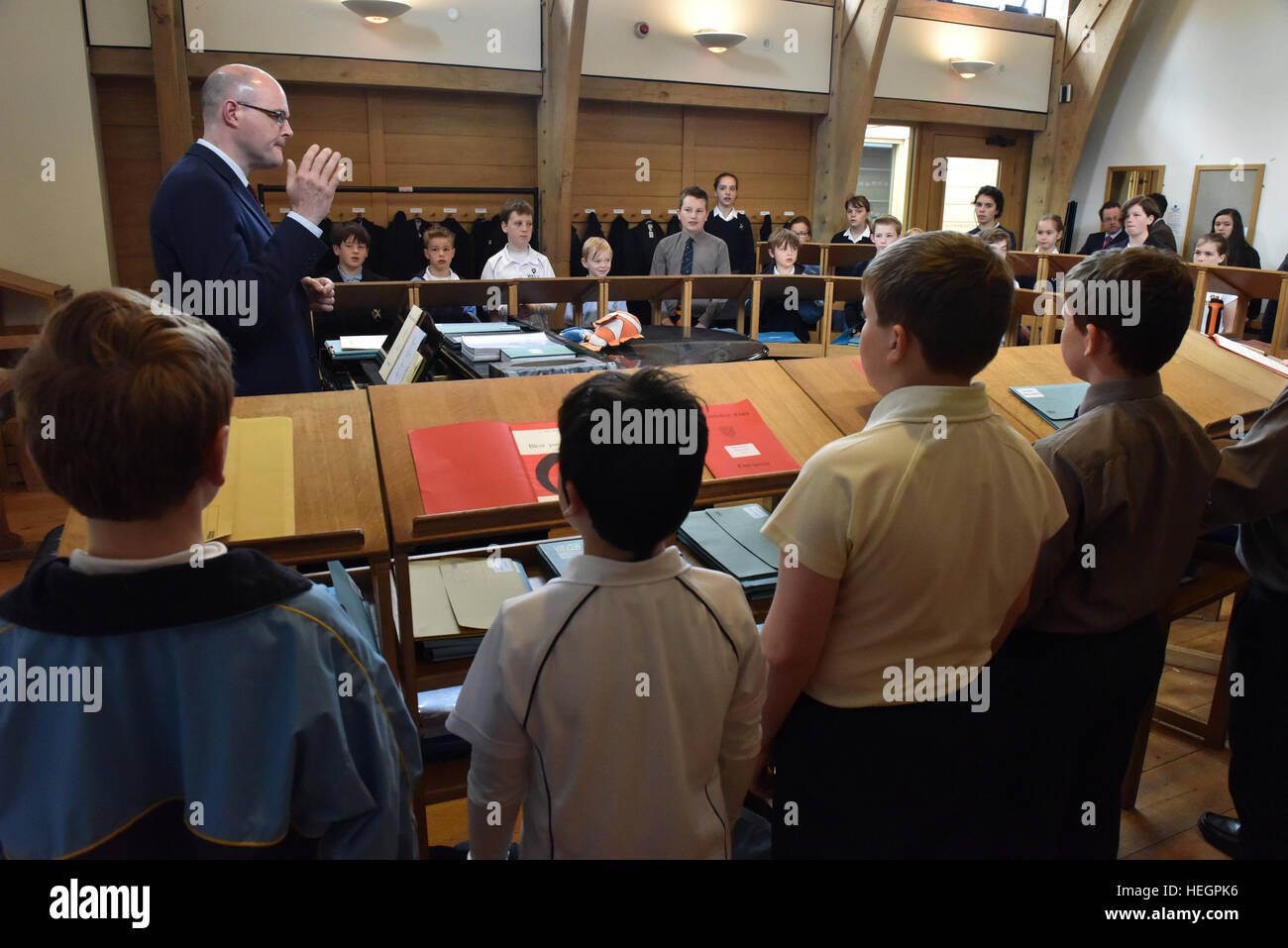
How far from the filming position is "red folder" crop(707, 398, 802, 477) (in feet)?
5.80

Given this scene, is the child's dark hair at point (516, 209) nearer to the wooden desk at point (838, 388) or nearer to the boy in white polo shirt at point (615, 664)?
the wooden desk at point (838, 388)

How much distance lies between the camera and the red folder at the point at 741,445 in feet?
5.80

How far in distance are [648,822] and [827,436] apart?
1.09 m

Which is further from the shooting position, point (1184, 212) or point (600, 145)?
point (1184, 212)

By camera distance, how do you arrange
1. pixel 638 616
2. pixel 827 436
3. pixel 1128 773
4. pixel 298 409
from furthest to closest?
pixel 1128 773 → pixel 827 436 → pixel 298 409 → pixel 638 616

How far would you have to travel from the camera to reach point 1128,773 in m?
2.22

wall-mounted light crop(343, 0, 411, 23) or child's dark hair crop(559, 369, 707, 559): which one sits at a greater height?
wall-mounted light crop(343, 0, 411, 23)

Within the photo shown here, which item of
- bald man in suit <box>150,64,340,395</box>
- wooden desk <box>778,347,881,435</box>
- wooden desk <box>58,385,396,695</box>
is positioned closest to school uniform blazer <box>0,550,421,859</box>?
wooden desk <box>58,385,396,695</box>

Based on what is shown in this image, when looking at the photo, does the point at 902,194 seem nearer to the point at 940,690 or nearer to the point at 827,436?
the point at 827,436

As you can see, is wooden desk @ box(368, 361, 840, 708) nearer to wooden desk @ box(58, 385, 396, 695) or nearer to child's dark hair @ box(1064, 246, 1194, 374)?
wooden desk @ box(58, 385, 396, 695)

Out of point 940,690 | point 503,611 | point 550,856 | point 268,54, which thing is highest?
point 268,54

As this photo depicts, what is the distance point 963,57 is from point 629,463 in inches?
350

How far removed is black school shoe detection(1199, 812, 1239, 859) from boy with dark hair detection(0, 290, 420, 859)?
2.14 metres
